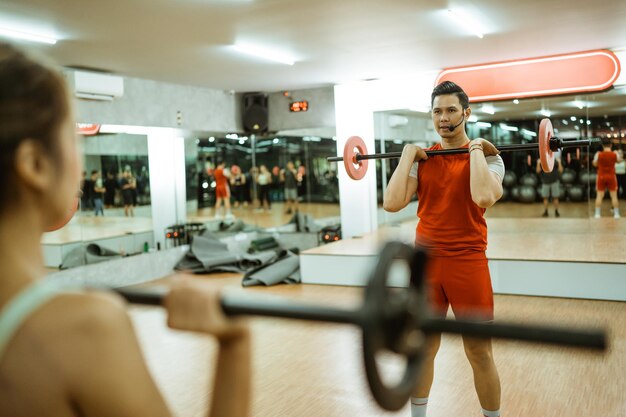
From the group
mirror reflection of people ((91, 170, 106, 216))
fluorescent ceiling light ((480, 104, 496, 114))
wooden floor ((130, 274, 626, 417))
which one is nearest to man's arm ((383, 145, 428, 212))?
wooden floor ((130, 274, 626, 417))

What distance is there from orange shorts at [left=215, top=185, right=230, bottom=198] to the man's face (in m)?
6.53

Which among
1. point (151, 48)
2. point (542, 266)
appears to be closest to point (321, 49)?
point (151, 48)

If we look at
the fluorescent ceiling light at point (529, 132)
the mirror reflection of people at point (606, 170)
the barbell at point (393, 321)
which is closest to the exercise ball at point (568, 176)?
the mirror reflection of people at point (606, 170)

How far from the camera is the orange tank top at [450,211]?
8.13 ft

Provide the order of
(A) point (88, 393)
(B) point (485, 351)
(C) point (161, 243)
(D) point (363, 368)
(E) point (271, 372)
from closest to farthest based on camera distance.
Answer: (A) point (88, 393) < (D) point (363, 368) < (B) point (485, 351) < (E) point (271, 372) < (C) point (161, 243)

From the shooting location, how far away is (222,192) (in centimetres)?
892

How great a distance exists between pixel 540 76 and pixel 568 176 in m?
1.87

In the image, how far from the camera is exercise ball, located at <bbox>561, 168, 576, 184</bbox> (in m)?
7.75

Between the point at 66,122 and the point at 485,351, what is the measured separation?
6.95ft

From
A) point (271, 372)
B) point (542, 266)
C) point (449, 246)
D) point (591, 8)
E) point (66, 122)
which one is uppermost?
point (591, 8)

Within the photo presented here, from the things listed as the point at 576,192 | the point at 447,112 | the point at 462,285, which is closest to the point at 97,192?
the point at 447,112

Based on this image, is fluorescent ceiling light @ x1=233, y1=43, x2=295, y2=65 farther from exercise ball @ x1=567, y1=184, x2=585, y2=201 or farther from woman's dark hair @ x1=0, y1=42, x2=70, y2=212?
woman's dark hair @ x1=0, y1=42, x2=70, y2=212

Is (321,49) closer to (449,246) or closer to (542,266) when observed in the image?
(542,266)

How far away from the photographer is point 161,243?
25.5 feet
